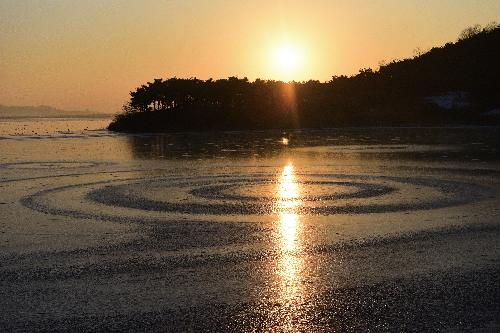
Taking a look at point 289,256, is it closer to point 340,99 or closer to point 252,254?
point 252,254

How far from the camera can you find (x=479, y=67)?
11925 cm

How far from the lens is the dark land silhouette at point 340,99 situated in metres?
95.4

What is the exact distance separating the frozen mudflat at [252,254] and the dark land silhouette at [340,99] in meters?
70.9

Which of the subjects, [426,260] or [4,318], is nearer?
[4,318]

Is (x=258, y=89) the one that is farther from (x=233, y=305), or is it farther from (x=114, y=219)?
(x=233, y=305)

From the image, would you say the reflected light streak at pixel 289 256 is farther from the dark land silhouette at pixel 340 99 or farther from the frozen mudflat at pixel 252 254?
the dark land silhouette at pixel 340 99

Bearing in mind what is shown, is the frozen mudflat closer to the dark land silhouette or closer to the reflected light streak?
the reflected light streak

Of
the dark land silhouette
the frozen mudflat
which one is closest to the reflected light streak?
the frozen mudflat

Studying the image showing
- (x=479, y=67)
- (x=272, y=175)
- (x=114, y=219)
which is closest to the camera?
(x=114, y=219)

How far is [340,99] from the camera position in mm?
109250

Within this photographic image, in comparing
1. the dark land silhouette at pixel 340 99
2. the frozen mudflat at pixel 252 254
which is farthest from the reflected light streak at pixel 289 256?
the dark land silhouette at pixel 340 99

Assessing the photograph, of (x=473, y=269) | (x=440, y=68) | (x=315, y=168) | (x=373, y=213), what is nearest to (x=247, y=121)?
(x=440, y=68)

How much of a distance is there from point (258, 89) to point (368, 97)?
21318mm

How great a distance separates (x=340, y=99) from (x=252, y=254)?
99.7 meters
